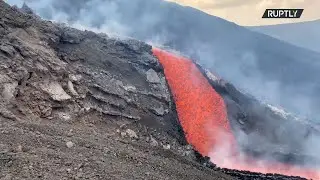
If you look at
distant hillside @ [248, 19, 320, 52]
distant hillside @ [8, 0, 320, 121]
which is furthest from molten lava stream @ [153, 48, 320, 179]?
distant hillside @ [248, 19, 320, 52]

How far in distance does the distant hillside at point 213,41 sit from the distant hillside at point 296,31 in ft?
132

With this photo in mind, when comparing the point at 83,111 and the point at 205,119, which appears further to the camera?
the point at 205,119

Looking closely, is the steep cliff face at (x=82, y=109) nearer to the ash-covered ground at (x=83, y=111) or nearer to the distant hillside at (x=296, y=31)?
the ash-covered ground at (x=83, y=111)

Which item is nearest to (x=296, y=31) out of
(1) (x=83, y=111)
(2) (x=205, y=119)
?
(2) (x=205, y=119)

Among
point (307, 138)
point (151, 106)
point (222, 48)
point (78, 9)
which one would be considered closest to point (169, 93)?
point (151, 106)

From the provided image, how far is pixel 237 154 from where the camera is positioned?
89.3 feet

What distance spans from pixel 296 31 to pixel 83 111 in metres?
85.4

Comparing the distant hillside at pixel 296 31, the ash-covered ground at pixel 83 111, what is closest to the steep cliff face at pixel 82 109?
the ash-covered ground at pixel 83 111

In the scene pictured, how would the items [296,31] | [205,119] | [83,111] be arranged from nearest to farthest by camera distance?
[83,111], [205,119], [296,31]

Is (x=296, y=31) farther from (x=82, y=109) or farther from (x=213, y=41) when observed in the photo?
(x=82, y=109)

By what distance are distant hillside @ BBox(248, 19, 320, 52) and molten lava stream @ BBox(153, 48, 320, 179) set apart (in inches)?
2529

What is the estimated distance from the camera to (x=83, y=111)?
2009 cm

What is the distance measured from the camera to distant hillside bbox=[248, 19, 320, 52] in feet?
303

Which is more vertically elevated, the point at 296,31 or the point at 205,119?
the point at 296,31
